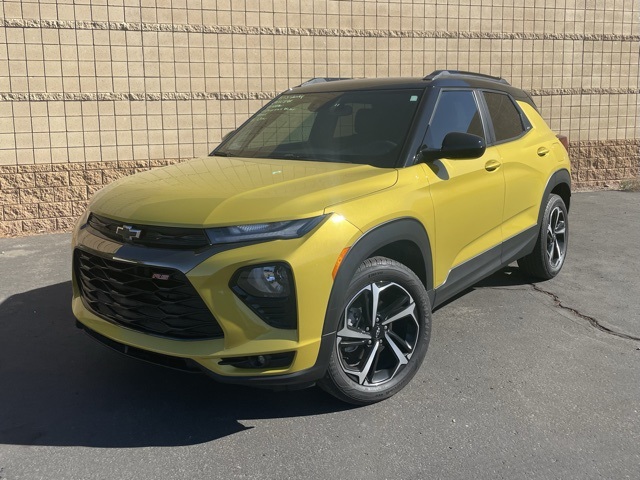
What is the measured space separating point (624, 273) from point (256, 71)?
526cm

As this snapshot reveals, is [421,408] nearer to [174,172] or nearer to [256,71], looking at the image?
[174,172]

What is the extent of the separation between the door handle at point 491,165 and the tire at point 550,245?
43.0 inches

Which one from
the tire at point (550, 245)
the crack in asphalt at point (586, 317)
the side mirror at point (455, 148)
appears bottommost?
the crack in asphalt at point (586, 317)

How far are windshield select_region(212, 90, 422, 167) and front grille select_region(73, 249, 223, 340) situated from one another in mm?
1438

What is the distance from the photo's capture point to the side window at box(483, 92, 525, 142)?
5.09m

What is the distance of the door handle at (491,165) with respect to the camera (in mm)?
4645

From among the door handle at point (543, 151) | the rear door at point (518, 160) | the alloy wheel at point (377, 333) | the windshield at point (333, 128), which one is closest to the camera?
the alloy wheel at point (377, 333)

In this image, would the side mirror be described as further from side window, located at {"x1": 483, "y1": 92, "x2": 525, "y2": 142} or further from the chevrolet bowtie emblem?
the chevrolet bowtie emblem

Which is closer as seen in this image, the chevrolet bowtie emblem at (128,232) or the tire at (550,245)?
the chevrolet bowtie emblem at (128,232)

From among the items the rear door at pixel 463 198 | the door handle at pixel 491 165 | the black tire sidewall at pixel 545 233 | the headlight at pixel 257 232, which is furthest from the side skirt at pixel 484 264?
the headlight at pixel 257 232

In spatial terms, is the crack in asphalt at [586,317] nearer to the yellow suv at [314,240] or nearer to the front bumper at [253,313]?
the yellow suv at [314,240]

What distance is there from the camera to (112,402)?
3717mm

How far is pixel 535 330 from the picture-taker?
4.81 metres

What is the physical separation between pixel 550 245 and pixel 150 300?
391cm
